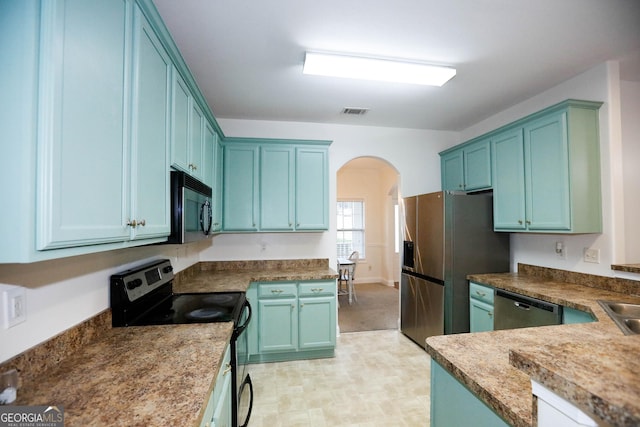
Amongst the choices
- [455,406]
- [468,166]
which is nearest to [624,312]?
[455,406]

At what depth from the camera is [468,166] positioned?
3.34 m

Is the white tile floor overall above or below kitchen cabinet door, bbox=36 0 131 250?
below

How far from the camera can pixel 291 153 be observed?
Answer: 3217 mm

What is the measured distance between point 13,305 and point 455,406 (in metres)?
1.60

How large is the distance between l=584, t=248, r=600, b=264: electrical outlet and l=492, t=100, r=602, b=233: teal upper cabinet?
20 cm

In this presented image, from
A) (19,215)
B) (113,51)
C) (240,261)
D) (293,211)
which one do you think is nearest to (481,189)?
(293,211)

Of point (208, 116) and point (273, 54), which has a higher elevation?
point (273, 54)

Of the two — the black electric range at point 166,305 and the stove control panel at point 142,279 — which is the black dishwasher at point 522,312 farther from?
the stove control panel at point 142,279

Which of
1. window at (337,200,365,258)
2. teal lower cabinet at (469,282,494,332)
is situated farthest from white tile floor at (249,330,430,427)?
window at (337,200,365,258)

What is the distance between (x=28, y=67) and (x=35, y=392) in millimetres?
979

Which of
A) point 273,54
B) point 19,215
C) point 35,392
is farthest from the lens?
point 273,54

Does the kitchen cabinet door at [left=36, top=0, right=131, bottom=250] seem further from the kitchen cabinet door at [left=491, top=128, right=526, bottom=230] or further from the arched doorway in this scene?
the arched doorway

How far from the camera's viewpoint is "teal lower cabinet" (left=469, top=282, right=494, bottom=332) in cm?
264

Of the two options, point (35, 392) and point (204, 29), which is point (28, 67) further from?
point (204, 29)
